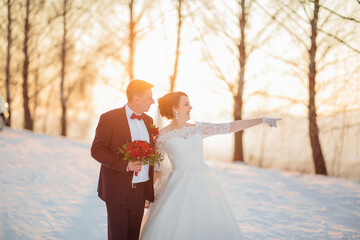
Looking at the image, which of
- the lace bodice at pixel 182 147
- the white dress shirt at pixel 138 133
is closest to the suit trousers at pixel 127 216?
the white dress shirt at pixel 138 133

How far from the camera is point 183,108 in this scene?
3.85 meters

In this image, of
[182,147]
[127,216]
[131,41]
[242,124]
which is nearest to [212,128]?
[242,124]

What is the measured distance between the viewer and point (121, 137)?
312 cm

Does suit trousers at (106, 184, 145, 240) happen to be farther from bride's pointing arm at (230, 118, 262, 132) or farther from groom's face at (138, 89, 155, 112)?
bride's pointing arm at (230, 118, 262, 132)

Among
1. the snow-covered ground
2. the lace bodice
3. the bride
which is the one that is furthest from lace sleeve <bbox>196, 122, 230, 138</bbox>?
the snow-covered ground

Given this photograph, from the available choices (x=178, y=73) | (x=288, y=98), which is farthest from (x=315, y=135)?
(x=178, y=73)

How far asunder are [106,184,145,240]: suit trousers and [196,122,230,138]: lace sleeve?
3.69 feet

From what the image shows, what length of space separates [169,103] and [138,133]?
2.52 ft

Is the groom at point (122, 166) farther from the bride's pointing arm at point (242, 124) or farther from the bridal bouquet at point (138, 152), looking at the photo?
the bride's pointing arm at point (242, 124)

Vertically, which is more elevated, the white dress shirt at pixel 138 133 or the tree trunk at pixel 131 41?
the tree trunk at pixel 131 41

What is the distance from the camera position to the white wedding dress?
130 inches

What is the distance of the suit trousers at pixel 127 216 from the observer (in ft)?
9.96

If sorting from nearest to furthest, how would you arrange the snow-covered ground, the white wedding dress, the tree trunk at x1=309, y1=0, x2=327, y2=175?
1. the white wedding dress
2. the snow-covered ground
3. the tree trunk at x1=309, y1=0, x2=327, y2=175

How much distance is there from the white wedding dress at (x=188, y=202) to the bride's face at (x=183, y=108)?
19 centimetres
